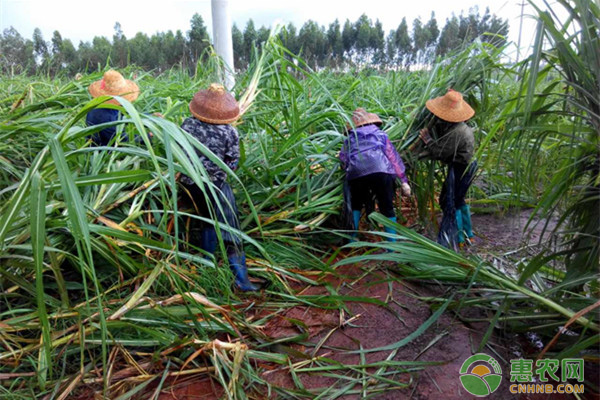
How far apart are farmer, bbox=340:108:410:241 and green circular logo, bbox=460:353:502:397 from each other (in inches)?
45.9

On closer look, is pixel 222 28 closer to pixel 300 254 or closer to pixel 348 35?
pixel 300 254

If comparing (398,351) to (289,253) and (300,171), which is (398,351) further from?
(300,171)

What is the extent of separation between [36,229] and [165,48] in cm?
841

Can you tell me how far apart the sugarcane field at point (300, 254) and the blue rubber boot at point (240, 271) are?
1 centimetres

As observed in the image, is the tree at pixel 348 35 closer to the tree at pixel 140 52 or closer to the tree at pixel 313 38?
the tree at pixel 313 38

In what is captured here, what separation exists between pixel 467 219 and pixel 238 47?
6720 mm

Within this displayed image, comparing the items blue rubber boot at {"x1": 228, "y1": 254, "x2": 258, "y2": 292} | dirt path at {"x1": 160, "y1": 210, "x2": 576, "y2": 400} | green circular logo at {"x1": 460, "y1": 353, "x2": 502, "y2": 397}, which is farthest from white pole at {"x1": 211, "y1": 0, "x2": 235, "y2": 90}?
green circular logo at {"x1": 460, "y1": 353, "x2": 502, "y2": 397}

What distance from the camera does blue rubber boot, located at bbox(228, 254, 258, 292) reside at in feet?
7.40

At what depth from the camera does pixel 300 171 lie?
2.86 meters

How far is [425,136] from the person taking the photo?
2.77 meters

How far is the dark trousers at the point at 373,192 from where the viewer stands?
261 centimetres

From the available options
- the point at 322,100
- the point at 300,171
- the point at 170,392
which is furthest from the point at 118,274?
the point at 322,100

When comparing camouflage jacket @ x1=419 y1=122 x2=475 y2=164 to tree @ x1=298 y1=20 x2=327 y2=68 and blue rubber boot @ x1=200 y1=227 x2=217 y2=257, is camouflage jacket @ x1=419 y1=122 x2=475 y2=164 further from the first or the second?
tree @ x1=298 y1=20 x2=327 y2=68

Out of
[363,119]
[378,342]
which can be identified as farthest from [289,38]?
[378,342]
